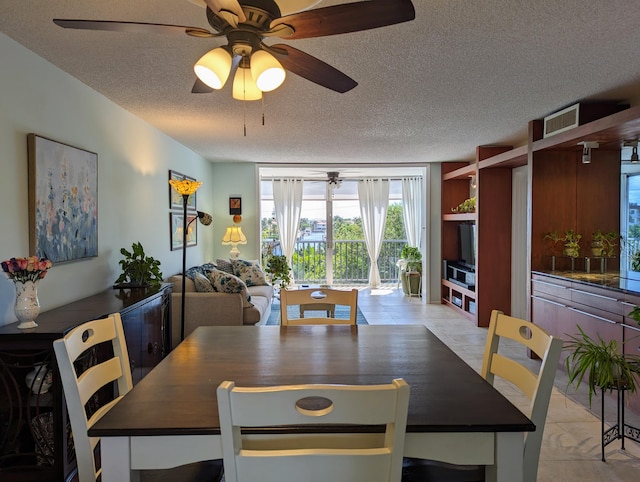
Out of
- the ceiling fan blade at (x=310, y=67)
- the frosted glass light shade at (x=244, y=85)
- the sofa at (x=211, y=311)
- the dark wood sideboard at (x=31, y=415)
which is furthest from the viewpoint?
the sofa at (x=211, y=311)

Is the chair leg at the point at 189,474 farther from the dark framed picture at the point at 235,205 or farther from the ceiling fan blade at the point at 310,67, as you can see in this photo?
the dark framed picture at the point at 235,205

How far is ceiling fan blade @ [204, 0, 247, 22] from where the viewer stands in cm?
125

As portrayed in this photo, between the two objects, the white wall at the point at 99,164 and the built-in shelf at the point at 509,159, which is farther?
the built-in shelf at the point at 509,159

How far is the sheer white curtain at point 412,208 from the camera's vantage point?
8.15 meters

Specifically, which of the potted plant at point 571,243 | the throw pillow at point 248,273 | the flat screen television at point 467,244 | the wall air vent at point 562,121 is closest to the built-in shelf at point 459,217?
the flat screen television at point 467,244

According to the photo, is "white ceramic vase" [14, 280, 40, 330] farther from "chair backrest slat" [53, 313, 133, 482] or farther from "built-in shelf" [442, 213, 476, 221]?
"built-in shelf" [442, 213, 476, 221]

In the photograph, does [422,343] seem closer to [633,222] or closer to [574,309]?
[574,309]

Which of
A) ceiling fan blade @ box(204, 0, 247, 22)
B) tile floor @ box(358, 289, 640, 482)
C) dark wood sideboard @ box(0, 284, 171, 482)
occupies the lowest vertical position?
tile floor @ box(358, 289, 640, 482)

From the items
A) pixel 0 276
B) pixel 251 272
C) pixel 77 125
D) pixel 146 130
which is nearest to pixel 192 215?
pixel 251 272

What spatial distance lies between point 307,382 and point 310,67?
126cm

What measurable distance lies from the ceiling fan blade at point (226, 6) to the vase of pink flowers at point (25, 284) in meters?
1.59

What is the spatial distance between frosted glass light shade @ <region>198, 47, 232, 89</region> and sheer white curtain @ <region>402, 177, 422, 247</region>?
22.8 ft

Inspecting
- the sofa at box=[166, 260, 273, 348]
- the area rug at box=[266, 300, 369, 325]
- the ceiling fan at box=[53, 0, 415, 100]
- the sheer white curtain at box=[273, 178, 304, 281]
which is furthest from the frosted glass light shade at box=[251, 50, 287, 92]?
the sheer white curtain at box=[273, 178, 304, 281]

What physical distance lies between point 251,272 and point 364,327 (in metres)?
4.12
